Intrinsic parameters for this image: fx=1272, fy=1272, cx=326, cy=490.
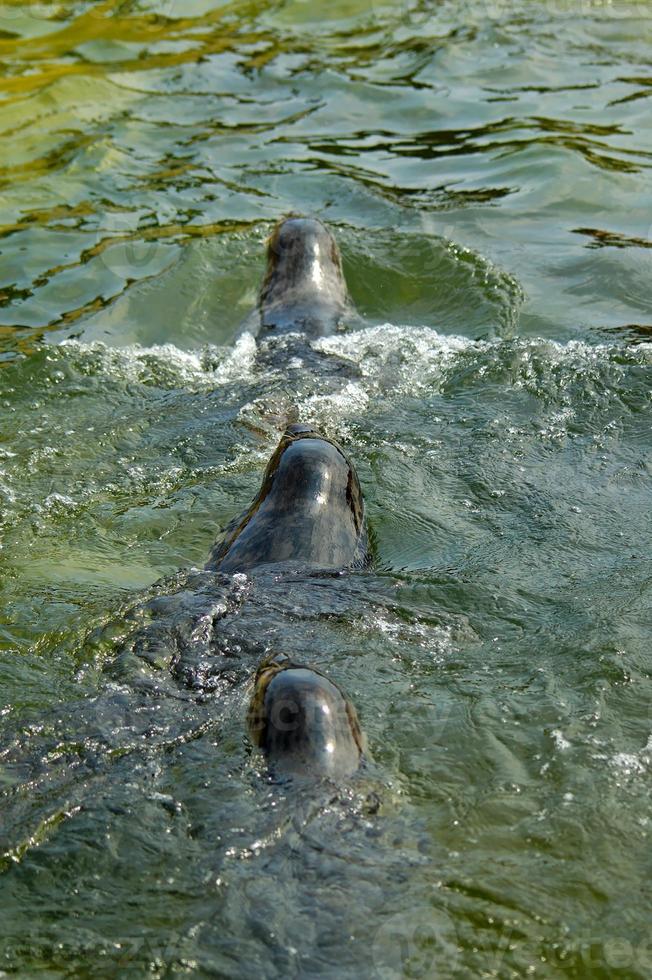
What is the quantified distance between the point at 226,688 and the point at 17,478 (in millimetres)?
2212

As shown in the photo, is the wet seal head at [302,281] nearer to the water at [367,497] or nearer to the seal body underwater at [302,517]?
the water at [367,497]

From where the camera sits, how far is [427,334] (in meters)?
7.43

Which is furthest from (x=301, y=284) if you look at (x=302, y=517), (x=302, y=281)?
(x=302, y=517)

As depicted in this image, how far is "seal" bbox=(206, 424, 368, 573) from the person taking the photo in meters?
4.96

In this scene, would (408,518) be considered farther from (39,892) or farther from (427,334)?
(39,892)

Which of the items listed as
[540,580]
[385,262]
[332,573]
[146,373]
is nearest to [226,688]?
[332,573]

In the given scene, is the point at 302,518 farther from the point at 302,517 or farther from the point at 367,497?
the point at 367,497

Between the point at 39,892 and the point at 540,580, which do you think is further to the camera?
the point at 540,580

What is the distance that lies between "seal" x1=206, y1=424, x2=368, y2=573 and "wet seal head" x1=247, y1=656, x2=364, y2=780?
1140 mm

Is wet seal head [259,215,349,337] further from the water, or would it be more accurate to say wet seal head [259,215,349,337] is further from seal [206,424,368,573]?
seal [206,424,368,573]

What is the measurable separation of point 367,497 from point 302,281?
2.75 metres

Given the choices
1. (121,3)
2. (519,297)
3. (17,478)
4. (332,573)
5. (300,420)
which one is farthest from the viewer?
(121,3)

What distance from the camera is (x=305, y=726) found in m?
3.61

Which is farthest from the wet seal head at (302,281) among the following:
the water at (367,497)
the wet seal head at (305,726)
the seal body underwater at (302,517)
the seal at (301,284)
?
the wet seal head at (305,726)
